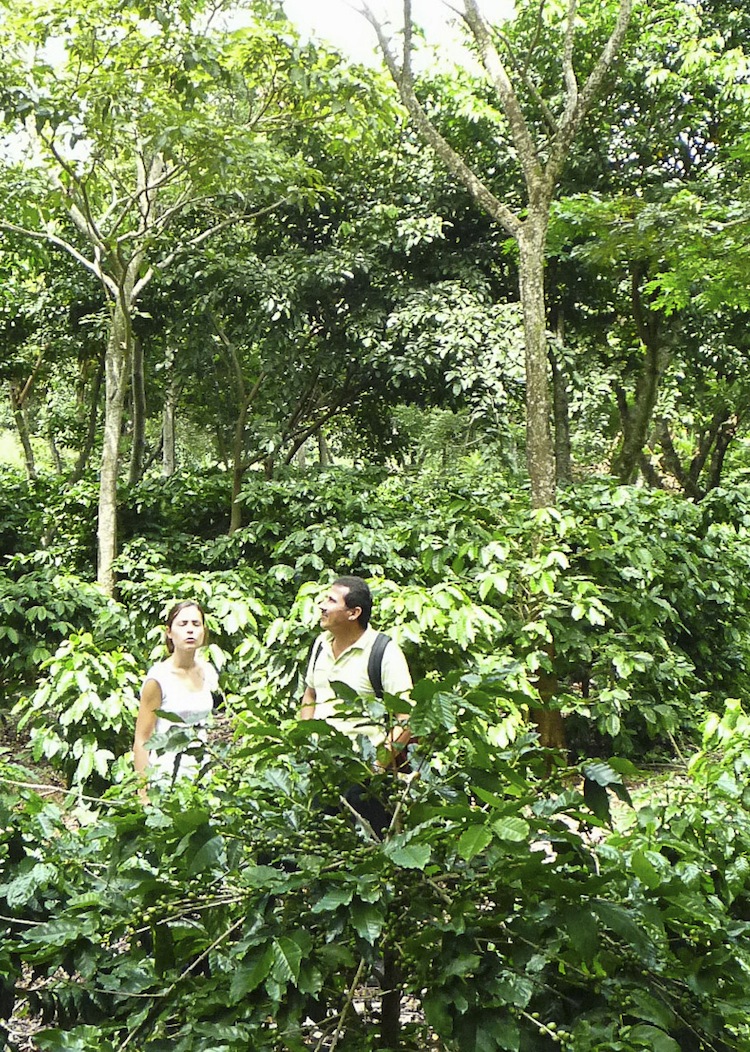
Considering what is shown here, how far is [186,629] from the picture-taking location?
12.6 feet

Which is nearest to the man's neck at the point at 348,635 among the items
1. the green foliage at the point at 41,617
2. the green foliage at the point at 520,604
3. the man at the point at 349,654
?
the man at the point at 349,654

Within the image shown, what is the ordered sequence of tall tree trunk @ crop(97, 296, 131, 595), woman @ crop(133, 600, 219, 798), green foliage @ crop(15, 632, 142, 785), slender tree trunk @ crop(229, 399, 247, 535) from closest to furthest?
woman @ crop(133, 600, 219, 798) < green foliage @ crop(15, 632, 142, 785) < tall tree trunk @ crop(97, 296, 131, 595) < slender tree trunk @ crop(229, 399, 247, 535)

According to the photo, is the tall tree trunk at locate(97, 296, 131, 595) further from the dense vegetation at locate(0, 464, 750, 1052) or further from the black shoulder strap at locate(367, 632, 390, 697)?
the dense vegetation at locate(0, 464, 750, 1052)

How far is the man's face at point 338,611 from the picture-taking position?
3.36 metres

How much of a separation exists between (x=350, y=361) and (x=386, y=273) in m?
1.10

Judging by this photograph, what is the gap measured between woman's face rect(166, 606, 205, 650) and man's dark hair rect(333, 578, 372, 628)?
0.76 meters

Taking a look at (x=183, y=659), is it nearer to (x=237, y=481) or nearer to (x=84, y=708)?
(x=84, y=708)

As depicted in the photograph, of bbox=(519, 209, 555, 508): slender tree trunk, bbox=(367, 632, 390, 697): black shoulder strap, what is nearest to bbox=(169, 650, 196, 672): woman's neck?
bbox=(367, 632, 390, 697): black shoulder strap

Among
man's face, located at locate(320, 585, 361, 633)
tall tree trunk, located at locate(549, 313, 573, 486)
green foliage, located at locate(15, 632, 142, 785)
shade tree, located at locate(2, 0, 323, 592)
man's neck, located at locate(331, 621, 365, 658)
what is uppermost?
shade tree, located at locate(2, 0, 323, 592)

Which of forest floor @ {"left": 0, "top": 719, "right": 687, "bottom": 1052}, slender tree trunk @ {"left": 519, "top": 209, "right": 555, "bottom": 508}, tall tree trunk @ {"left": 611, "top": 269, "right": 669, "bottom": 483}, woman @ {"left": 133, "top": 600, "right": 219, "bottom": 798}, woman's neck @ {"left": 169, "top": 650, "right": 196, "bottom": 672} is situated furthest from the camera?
tall tree trunk @ {"left": 611, "top": 269, "right": 669, "bottom": 483}

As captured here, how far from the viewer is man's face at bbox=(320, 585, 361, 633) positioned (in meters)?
3.36

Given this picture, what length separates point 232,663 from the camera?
5.49m

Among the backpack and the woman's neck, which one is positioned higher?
the backpack

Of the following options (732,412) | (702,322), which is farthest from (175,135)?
(732,412)
